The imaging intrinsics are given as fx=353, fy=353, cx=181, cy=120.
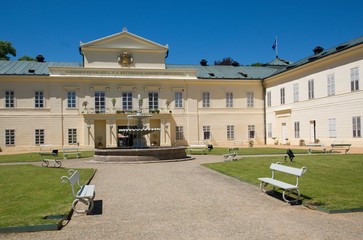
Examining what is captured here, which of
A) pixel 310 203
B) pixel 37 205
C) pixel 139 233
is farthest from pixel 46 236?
pixel 310 203

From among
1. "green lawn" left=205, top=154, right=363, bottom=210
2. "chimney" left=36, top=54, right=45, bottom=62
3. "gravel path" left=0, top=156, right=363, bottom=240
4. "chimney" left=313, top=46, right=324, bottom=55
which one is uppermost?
"chimney" left=36, top=54, right=45, bottom=62

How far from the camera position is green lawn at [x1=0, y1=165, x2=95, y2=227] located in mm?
6688

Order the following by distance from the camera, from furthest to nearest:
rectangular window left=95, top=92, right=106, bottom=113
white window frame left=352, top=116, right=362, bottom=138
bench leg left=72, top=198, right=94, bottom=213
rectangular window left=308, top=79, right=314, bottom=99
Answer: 1. rectangular window left=95, top=92, right=106, bottom=113
2. rectangular window left=308, top=79, right=314, bottom=99
3. white window frame left=352, top=116, right=362, bottom=138
4. bench leg left=72, top=198, right=94, bottom=213

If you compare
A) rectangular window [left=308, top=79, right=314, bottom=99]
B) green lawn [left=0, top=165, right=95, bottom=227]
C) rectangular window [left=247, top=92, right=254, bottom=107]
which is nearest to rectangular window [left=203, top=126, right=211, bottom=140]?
rectangular window [left=247, top=92, right=254, bottom=107]

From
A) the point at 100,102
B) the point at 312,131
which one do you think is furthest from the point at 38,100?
the point at 312,131

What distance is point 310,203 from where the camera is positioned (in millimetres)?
7750

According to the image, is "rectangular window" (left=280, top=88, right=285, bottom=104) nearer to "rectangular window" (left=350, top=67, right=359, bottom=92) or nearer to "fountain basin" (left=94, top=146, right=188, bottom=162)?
"rectangular window" (left=350, top=67, right=359, bottom=92)

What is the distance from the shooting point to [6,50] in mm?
49625

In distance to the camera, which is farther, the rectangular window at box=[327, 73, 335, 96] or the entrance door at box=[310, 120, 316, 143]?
the entrance door at box=[310, 120, 316, 143]

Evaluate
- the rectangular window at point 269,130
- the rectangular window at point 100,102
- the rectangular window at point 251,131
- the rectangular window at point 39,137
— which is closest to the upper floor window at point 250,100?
the rectangular window at point 251,131

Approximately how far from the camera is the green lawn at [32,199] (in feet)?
21.9

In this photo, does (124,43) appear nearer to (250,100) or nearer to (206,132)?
(206,132)

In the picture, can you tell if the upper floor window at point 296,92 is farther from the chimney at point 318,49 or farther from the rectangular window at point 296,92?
the chimney at point 318,49

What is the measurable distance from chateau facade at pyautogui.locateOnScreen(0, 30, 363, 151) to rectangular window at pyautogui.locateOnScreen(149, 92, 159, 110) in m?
0.10
